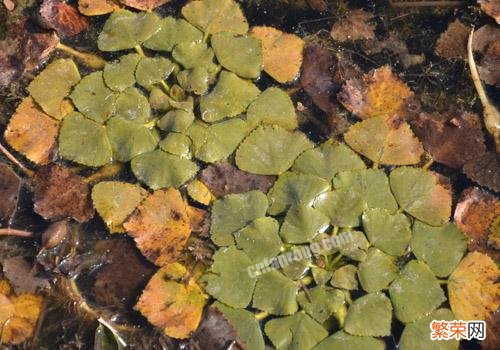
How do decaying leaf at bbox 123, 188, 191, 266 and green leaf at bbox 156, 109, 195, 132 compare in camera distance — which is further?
green leaf at bbox 156, 109, 195, 132

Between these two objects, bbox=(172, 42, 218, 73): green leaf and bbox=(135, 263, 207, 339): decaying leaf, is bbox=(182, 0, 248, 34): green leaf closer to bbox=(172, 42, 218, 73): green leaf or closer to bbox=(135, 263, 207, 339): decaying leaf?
bbox=(172, 42, 218, 73): green leaf

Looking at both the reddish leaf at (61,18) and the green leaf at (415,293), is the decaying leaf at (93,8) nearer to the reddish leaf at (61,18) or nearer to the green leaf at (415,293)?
the reddish leaf at (61,18)

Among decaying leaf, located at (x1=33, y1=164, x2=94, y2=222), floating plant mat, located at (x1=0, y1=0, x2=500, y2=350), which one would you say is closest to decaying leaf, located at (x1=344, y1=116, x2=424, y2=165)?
floating plant mat, located at (x1=0, y1=0, x2=500, y2=350)

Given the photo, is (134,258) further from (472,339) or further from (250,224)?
(472,339)

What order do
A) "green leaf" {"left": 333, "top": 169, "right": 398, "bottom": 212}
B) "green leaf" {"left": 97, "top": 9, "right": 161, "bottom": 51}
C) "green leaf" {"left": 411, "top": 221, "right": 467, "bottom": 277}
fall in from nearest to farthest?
"green leaf" {"left": 411, "top": 221, "right": 467, "bottom": 277}
"green leaf" {"left": 333, "top": 169, "right": 398, "bottom": 212}
"green leaf" {"left": 97, "top": 9, "right": 161, "bottom": 51}

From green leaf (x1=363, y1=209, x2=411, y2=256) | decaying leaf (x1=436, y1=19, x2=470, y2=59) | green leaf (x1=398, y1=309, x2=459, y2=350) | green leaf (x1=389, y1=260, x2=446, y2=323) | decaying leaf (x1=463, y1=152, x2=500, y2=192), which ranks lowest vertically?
green leaf (x1=398, y1=309, x2=459, y2=350)

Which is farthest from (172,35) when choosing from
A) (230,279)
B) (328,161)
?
(230,279)
